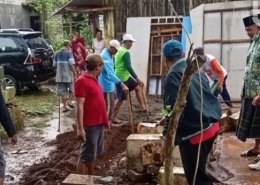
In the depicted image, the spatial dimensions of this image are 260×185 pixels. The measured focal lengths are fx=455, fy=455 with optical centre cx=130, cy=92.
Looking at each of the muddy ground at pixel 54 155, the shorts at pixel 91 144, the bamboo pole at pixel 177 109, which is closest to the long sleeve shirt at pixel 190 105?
the bamboo pole at pixel 177 109

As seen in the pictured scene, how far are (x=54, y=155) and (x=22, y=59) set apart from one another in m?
7.02

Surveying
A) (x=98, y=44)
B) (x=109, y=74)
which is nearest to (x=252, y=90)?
(x=109, y=74)

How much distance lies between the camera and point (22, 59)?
46.0 ft

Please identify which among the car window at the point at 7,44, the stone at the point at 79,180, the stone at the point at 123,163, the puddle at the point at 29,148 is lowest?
the puddle at the point at 29,148

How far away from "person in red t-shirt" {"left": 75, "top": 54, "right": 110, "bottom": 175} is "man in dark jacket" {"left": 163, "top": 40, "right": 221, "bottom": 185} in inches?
56.8

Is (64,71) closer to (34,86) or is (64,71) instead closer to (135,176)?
(34,86)

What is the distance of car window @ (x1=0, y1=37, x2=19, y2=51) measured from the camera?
14.2 metres

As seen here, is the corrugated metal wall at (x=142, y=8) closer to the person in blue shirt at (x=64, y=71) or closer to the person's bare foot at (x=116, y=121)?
the person in blue shirt at (x=64, y=71)

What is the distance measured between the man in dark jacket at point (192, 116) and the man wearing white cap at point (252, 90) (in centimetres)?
165

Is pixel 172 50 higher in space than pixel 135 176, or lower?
higher

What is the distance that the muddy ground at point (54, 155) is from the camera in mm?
6348

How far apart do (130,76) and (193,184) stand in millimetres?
5789

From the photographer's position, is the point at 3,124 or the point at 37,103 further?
the point at 37,103

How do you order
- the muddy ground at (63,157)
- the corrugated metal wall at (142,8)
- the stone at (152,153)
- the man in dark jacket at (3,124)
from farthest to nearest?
1. the corrugated metal wall at (142,8)
2. the muddy ground at (63,157)
3. the stone at (152,153)
4. the man in dark jacket at (3,124)
